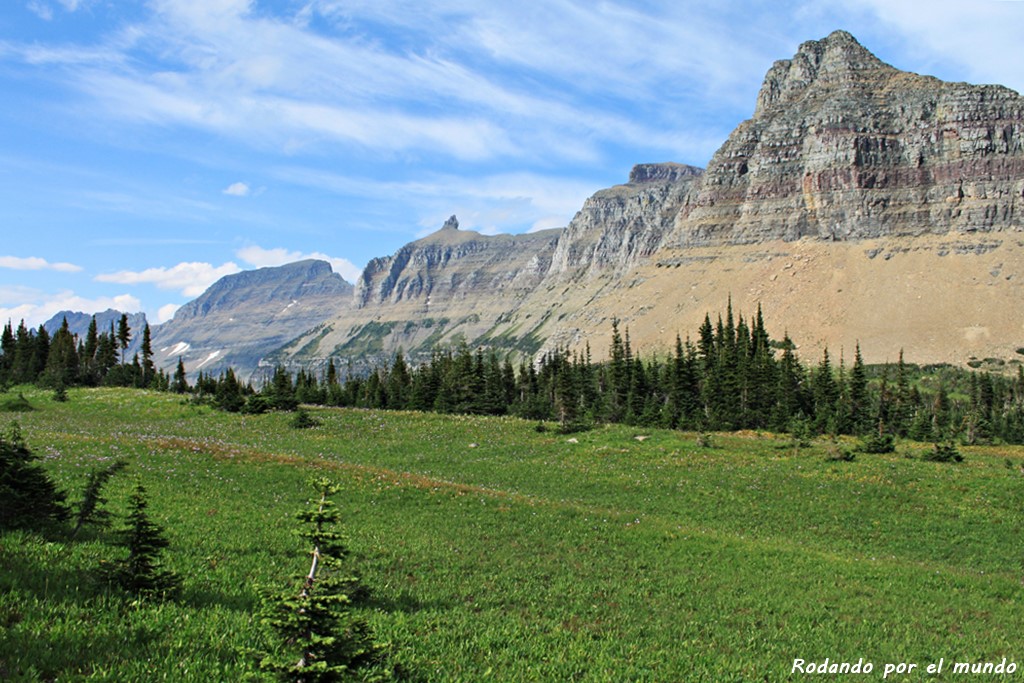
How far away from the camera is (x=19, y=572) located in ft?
35.8

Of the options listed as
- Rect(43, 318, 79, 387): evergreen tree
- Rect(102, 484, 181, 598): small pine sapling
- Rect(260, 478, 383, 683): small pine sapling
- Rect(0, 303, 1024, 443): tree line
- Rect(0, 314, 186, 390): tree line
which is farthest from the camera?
Rect(0, 314, 186, 390): tree line

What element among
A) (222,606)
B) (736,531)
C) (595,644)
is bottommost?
(736,531)

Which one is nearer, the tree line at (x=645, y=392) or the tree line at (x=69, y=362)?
the tree line at (x=645, y=392)

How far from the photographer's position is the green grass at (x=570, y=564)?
34.4 feet

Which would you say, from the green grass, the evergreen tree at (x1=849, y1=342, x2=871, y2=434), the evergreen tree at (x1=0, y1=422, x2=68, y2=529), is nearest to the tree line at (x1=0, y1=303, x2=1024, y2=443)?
the evergreen tree at (x1=849, y1=342, x2=871, y2=434)

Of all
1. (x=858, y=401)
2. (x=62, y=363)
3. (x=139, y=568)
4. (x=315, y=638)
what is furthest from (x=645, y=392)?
(x=315, y=638)

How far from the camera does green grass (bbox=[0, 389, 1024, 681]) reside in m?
10.5

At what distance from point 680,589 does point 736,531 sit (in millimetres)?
10685

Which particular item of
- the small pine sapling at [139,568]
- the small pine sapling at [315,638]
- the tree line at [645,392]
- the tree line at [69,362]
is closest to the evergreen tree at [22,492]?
the small pine sapling at [139,568]

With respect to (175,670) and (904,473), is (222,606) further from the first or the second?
(904,473)

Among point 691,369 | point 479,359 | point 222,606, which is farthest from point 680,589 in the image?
point 479,359

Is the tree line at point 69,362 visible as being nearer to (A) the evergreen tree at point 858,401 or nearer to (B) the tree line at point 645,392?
(B) the tree line at point 645,392

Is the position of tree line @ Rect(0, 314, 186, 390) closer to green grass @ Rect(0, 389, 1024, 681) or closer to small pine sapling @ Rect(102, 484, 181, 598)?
green grass @ Rect(0, 389, 1024, 681)

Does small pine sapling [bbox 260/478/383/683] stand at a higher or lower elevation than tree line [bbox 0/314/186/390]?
lower
